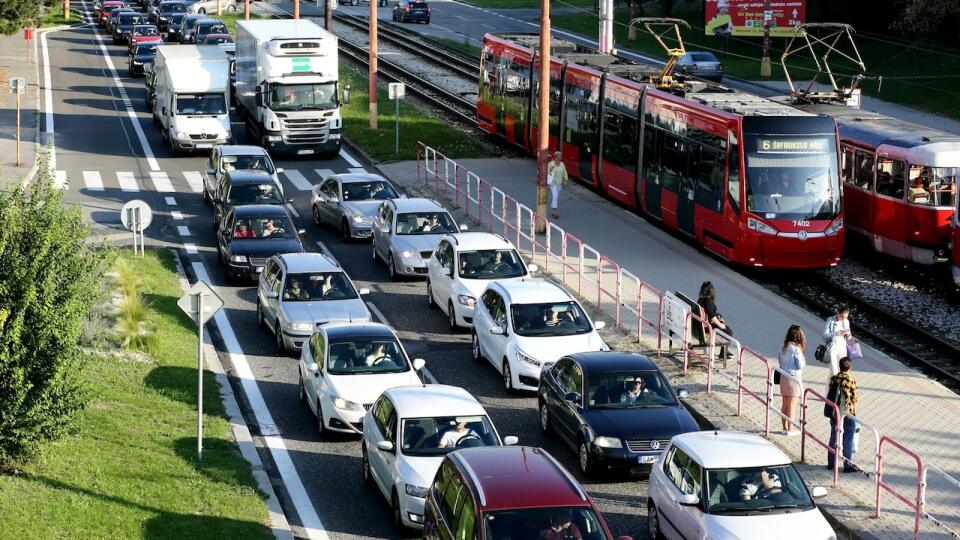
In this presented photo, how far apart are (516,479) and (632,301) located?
1297 cm

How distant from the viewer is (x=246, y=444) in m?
20.5

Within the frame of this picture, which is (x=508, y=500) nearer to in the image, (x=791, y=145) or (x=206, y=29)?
(x=791, y=145)

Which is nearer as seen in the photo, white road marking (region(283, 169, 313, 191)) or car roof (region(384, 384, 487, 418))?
car roof (region(384, 384, 487, 418))

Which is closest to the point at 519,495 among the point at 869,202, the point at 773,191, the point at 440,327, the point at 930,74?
the point at 440,327

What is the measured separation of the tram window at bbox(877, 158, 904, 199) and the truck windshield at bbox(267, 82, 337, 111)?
716 inches

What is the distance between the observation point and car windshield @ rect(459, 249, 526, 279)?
1054 inches

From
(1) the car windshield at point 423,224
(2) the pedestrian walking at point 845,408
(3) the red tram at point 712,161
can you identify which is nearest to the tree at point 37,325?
(2) the pedestrian walking at point 845,408

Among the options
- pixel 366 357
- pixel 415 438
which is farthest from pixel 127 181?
pixel 415 438

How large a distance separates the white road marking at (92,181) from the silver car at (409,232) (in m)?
11.7

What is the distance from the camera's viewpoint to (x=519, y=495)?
570 inches

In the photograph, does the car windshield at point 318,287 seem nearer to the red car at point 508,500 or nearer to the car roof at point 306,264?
the car roof at point 306,264

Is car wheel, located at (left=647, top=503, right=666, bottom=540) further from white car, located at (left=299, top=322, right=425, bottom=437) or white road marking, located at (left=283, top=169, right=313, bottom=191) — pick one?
white road marking, located at (left=283, top=169, right=313, bottom=191)

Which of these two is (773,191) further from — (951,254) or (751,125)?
(951,254)

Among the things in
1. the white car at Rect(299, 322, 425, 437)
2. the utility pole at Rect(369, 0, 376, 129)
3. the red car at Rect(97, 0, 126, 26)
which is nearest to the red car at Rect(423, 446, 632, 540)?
the white car at Rect(299, 322, 425, 437)
